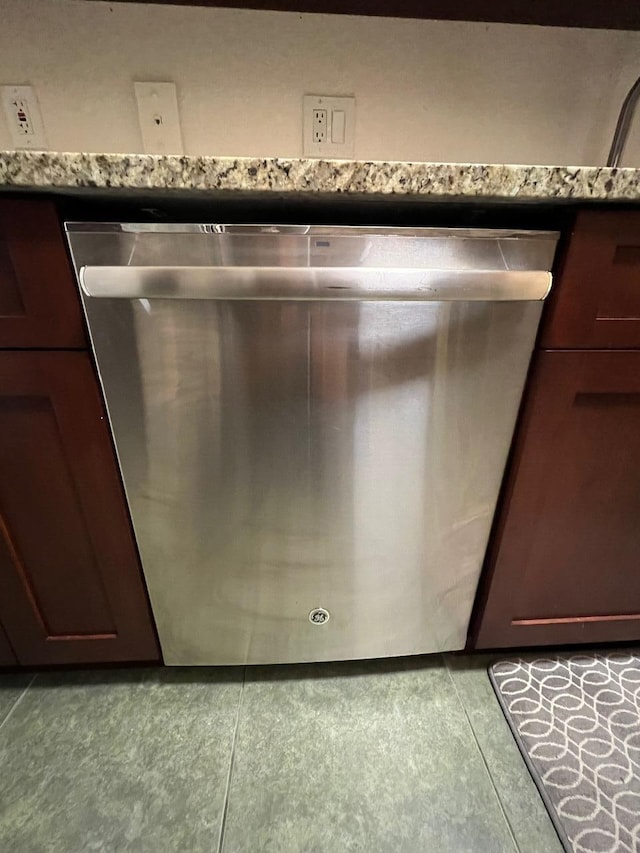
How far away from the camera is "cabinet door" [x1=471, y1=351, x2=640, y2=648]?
0.65 meters

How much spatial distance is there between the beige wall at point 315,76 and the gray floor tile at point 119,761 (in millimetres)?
1169

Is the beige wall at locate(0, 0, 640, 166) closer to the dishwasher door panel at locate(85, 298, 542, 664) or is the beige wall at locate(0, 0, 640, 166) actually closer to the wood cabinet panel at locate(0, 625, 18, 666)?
the dishwasher door panel at locate(85, 298, 542, 664)

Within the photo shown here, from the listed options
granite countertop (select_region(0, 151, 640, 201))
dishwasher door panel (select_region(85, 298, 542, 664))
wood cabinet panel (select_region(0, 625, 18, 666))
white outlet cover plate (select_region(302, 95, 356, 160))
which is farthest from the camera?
white outlet cover plate (select_region(302, 95, 356, 160))

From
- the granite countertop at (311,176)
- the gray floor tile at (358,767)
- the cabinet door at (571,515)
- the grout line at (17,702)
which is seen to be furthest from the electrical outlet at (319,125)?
the grout line at (17,702)

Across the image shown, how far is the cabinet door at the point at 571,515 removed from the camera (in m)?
0.65

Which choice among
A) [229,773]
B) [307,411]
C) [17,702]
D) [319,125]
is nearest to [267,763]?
[229,773]

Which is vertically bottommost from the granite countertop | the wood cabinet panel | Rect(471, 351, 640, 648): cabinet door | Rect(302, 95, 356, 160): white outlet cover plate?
the wood cabinet panel

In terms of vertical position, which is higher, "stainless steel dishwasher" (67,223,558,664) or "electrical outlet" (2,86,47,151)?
"electrical outlet" (2,86,47,151)

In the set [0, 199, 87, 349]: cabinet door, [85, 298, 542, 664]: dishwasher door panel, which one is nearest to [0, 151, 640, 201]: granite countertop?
[0, 199, 87, 349]: cabinet door

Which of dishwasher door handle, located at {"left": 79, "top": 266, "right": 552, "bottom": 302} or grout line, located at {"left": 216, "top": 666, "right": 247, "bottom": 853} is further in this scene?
grout line, located at {"left": 216, "top": 666, "right": 247, "bottom": 853}

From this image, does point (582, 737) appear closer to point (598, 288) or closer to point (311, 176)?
point (598, 288)

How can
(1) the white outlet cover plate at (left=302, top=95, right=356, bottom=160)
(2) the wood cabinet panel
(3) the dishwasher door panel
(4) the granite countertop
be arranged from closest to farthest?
(4) the granite countertop, (3) the dishwasher door panel, (2) the wood cabinet panel, (1) the white outlet cover plate at (left=302, top=95, right=356, bottom=160)

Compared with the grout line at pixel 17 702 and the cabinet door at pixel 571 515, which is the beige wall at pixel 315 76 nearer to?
the cabinet door at pixel 571 515

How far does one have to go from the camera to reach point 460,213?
27.4 inches
